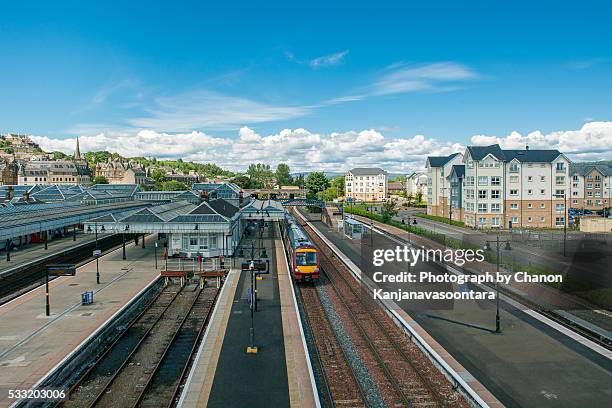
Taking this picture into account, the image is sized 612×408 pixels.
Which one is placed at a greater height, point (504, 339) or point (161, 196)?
point (161, 196)

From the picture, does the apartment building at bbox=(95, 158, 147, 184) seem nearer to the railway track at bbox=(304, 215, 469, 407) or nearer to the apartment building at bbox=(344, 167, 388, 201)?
the apartment building at bbox=(344, 167, 388, 201)

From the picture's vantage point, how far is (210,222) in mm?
41188

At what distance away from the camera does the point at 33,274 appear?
3844 cm

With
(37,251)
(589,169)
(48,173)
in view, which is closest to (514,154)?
(589,169)

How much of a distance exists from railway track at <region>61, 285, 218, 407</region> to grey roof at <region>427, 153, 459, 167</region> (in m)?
70.8

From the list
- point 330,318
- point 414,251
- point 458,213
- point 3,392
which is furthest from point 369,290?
point 458,213

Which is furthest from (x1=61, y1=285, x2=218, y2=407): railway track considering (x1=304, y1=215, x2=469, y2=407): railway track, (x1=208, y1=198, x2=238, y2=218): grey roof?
(x1=208, y1=198, x2=238, y2=218): grey roof

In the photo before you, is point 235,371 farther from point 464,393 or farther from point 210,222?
point 210,222

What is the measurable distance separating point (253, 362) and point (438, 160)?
82.6 m

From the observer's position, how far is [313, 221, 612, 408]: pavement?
50.6 ft

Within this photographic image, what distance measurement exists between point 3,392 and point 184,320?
11851mm

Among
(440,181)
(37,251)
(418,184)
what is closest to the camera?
(37,251)

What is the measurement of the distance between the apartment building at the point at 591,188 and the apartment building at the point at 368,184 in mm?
84519

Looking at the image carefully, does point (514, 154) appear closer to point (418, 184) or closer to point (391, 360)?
point (391, 360)
